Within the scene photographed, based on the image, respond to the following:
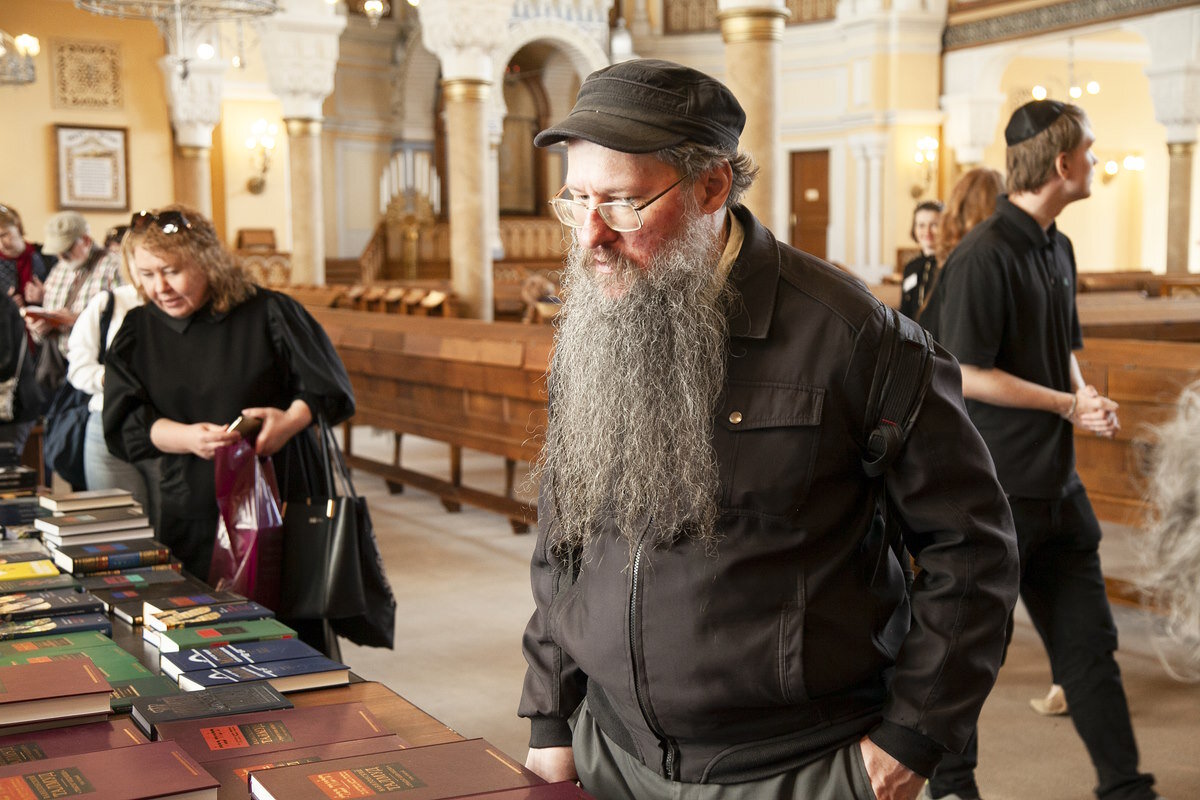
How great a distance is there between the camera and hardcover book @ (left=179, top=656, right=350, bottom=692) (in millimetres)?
2002

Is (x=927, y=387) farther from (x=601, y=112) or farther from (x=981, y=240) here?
(x=981, y=240)

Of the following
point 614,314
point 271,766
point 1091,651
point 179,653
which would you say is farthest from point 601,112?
point 1091,651

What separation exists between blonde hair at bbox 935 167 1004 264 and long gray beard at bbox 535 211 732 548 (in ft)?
7.82

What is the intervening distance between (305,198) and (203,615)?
1298cm

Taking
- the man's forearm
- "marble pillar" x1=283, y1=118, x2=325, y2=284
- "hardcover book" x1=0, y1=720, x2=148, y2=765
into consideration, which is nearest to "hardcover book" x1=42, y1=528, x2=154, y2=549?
"hardcover book" x1=0, y1=720, x2=148, y2=765

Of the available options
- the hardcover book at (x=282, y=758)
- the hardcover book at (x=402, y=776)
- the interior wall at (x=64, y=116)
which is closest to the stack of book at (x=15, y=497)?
the hardcover book at (x=282, y=758)

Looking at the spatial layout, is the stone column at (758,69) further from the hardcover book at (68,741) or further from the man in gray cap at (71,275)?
the hardcover book at (68,741)

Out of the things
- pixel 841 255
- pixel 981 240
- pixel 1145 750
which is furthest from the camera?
pixel 841 255

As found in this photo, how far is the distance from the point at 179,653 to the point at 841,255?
19261 mm

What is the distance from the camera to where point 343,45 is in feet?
67.9

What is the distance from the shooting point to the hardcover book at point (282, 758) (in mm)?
1596

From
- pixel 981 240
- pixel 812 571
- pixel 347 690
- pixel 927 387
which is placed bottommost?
pixel 347 690

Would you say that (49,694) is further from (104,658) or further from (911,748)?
(911,748)

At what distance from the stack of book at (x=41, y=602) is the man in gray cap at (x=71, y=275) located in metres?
3.88
